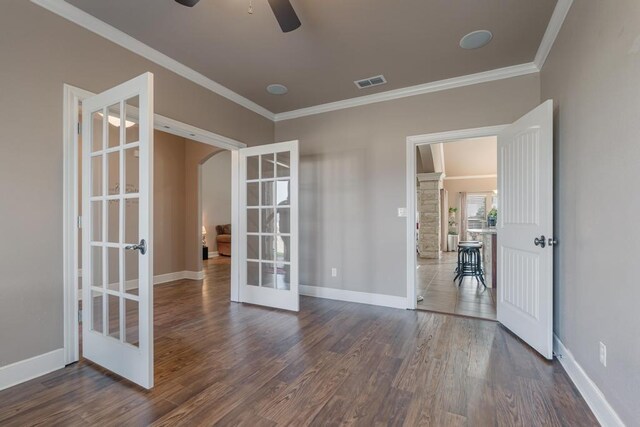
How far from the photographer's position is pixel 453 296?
14.2 ft

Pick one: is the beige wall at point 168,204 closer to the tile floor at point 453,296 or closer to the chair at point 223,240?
the chair at point 223,240

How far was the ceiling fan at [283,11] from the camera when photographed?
1757mm

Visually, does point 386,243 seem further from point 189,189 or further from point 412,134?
point 189,189

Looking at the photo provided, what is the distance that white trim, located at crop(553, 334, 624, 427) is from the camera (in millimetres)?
1592

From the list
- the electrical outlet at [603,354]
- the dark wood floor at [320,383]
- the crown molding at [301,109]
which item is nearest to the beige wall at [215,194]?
the crown molding at [301,109]

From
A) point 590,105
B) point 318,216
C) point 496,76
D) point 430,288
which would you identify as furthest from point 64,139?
point 430,288

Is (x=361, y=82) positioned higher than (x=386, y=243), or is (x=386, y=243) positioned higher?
(x=361, y=82)

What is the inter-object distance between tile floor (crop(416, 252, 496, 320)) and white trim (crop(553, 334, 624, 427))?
1064mm

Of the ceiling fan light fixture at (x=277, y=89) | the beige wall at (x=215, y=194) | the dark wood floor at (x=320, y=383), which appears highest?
the ceiling fan light fixture at (x=277, y=89)

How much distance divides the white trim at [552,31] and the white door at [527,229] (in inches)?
25.4

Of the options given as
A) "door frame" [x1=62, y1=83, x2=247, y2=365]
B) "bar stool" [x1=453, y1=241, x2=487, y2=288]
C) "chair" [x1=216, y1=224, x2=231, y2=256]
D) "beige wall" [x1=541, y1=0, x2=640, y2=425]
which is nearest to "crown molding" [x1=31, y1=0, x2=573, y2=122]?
"beige wall" [x1=541, y1=0, x2=640, y2=425]

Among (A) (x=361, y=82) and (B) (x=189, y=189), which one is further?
(B) (x=189, y=189)

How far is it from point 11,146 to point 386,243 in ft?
11.7

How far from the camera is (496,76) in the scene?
3.28 meters
